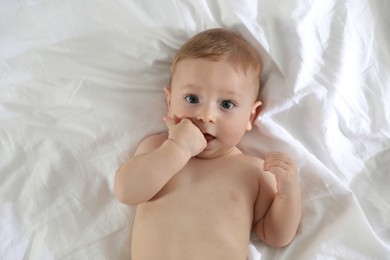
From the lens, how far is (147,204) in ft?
4.10

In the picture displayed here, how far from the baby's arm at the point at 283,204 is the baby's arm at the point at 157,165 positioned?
19 cm

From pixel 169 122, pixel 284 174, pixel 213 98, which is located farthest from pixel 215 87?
pixel 284 174

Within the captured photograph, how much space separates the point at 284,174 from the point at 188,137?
0.82 feet

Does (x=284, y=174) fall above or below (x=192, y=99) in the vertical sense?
below

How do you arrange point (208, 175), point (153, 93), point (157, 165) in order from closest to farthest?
point (157, 165), point (208, 175), point (153, 93)

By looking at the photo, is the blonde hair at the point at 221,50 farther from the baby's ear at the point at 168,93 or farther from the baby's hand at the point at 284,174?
the baby's hand at the point at 284,174

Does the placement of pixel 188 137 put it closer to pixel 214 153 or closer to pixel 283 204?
pixel 214 153

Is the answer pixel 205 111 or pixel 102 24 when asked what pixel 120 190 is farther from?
pixel 102 24

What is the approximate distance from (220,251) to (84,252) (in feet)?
1.11

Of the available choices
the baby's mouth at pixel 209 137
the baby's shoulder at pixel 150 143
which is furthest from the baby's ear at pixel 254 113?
the baby's shoulder at pixel 150 143

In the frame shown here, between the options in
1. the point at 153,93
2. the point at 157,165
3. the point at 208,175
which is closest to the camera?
the point at 157,165

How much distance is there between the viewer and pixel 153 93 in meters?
1.39

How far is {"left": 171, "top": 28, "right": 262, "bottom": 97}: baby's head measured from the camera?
1260 mm

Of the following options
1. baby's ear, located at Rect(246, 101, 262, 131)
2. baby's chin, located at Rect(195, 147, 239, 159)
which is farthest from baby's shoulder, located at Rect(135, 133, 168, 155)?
baby's ear, located at Rect(246, 101, 262, 131)
